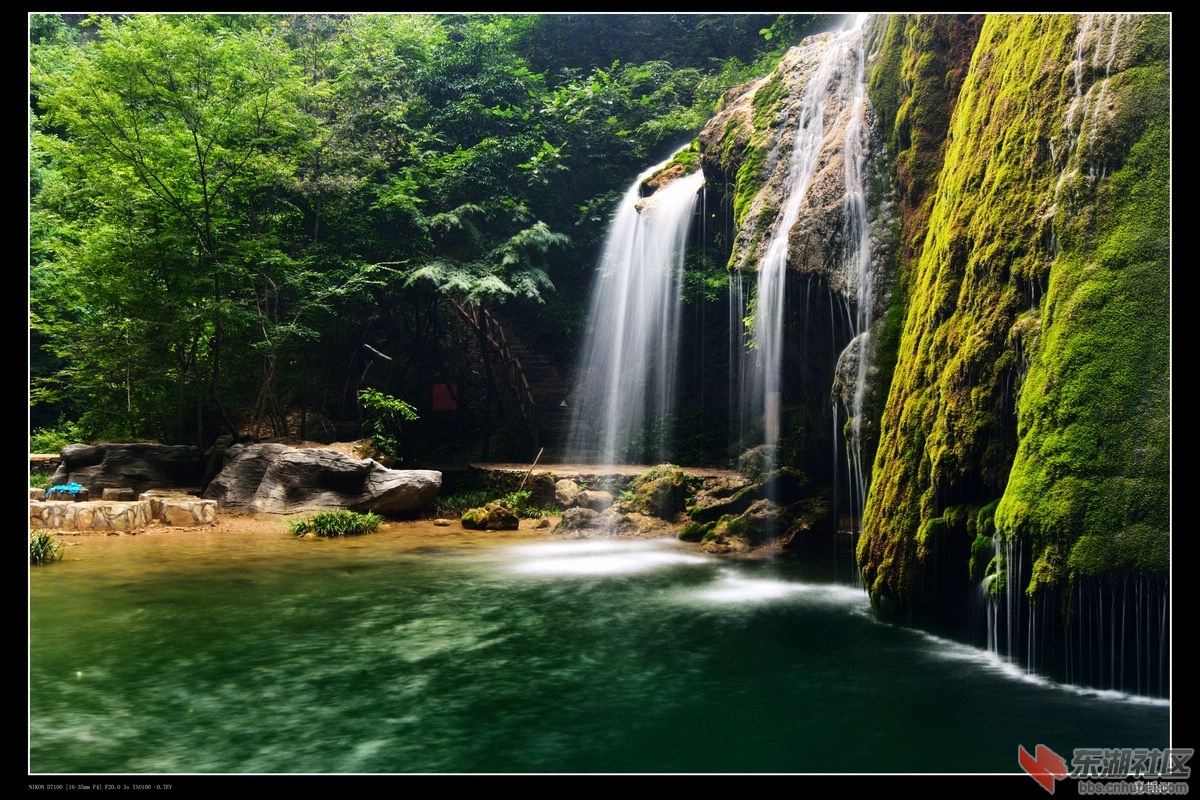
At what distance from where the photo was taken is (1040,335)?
628cm

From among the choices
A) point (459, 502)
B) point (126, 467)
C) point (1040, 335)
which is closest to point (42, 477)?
point (126, 467)

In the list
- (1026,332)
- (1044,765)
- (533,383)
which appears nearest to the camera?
(1044,765)

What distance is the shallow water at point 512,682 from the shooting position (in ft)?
16.4

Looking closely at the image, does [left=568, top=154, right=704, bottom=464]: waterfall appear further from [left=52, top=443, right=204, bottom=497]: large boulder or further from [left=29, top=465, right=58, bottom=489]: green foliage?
[left=29, top=465, right=58, bottom=489]: green foliage

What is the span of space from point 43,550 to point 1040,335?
11500 mm

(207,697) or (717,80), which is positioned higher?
(717,80)

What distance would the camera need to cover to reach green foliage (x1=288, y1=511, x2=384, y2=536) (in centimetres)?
1360

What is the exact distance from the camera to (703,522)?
13602 mm

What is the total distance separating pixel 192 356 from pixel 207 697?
1251cm

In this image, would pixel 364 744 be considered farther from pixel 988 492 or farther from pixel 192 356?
pixel 192 356

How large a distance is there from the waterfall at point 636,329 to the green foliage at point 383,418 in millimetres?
4423

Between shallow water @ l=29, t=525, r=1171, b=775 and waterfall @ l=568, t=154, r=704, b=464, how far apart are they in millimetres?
8285

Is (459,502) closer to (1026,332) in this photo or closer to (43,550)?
(43,550)
